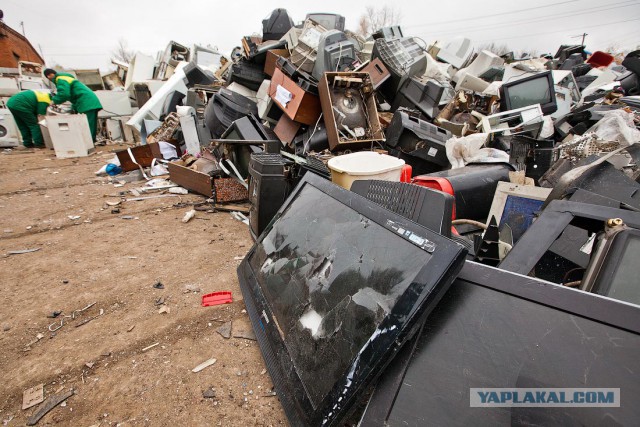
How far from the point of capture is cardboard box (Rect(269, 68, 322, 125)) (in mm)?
3646

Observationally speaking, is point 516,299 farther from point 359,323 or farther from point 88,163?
point 88,163

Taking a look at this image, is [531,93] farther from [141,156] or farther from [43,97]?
[43,97]

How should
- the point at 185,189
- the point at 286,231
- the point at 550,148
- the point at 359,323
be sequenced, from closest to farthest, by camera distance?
the point at 359,323 < the point at 286,231 < the point at 550,148 < the point at 185,189

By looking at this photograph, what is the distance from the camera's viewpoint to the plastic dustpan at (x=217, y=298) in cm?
183

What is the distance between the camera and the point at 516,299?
0.78 metres

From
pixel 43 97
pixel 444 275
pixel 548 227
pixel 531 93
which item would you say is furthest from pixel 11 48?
pixel 548 227

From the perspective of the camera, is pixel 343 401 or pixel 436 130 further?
pixel 436 130

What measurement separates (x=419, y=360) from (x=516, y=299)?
0.99 feet

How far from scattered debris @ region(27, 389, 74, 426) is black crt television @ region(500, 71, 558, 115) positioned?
15.3 feet

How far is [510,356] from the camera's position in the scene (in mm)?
697

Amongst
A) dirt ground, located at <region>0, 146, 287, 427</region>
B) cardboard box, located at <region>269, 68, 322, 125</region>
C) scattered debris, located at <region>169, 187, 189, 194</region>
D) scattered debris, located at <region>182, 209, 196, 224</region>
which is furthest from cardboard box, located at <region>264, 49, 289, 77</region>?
dirt ground, located at <region>0, 146, 287, 427</region>

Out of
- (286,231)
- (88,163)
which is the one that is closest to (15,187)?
(88,163)

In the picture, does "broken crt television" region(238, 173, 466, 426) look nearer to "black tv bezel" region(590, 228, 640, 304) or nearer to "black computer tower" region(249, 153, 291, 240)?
"black tv bezel" region(590, 228, 640, 304)

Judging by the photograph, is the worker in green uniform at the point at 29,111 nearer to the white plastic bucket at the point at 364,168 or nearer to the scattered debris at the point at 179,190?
the scattered debris at the point at 179,190
